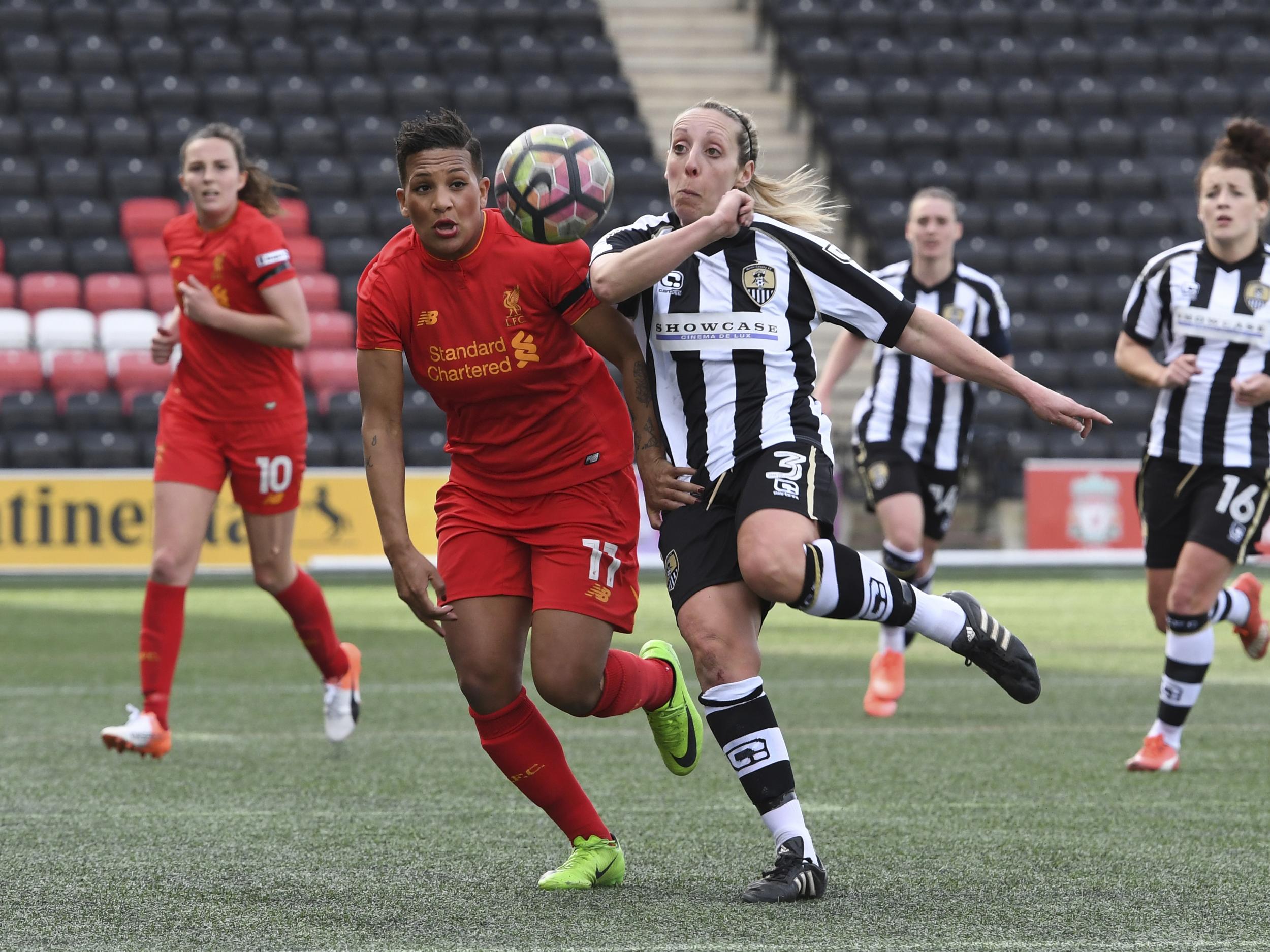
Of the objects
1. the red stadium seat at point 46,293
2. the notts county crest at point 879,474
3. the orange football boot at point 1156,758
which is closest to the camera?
the orange football boot at point 1156,758

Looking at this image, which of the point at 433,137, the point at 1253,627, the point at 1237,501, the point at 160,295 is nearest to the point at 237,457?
the point at 433,137

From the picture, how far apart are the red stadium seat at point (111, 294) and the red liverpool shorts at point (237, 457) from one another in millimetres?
11864

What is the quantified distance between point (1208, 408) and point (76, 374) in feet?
42.8

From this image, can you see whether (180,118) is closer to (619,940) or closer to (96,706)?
(96,706)

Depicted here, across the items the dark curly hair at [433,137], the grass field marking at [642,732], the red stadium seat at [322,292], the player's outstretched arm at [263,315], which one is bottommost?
the grass field marking at [642,732]

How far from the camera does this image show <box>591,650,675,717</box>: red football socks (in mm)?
4051

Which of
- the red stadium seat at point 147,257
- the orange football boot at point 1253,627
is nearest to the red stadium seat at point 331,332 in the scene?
the red stadium seat at point 147,257

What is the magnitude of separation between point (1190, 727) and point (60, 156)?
15417 mm

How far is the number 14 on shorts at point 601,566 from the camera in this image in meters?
3.91

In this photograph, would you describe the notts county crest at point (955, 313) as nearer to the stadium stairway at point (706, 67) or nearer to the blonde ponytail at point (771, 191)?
the blonde ponytail at point (771, 191)

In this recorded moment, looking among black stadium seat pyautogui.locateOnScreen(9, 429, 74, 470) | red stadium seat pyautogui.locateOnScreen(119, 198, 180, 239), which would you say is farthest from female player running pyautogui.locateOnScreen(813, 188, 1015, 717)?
red stadium seat pyautogui.locateOnScreen(119, 198, 180, 239)

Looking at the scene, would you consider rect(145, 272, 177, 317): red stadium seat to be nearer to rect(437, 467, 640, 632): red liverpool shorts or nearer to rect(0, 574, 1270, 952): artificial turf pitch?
rect(0, 574, 1270, 952): artificial turf pitch

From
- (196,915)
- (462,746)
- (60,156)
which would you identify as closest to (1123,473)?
(462,746)

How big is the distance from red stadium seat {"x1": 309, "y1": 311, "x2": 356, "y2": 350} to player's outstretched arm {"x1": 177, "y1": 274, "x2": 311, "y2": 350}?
37.0 ft
